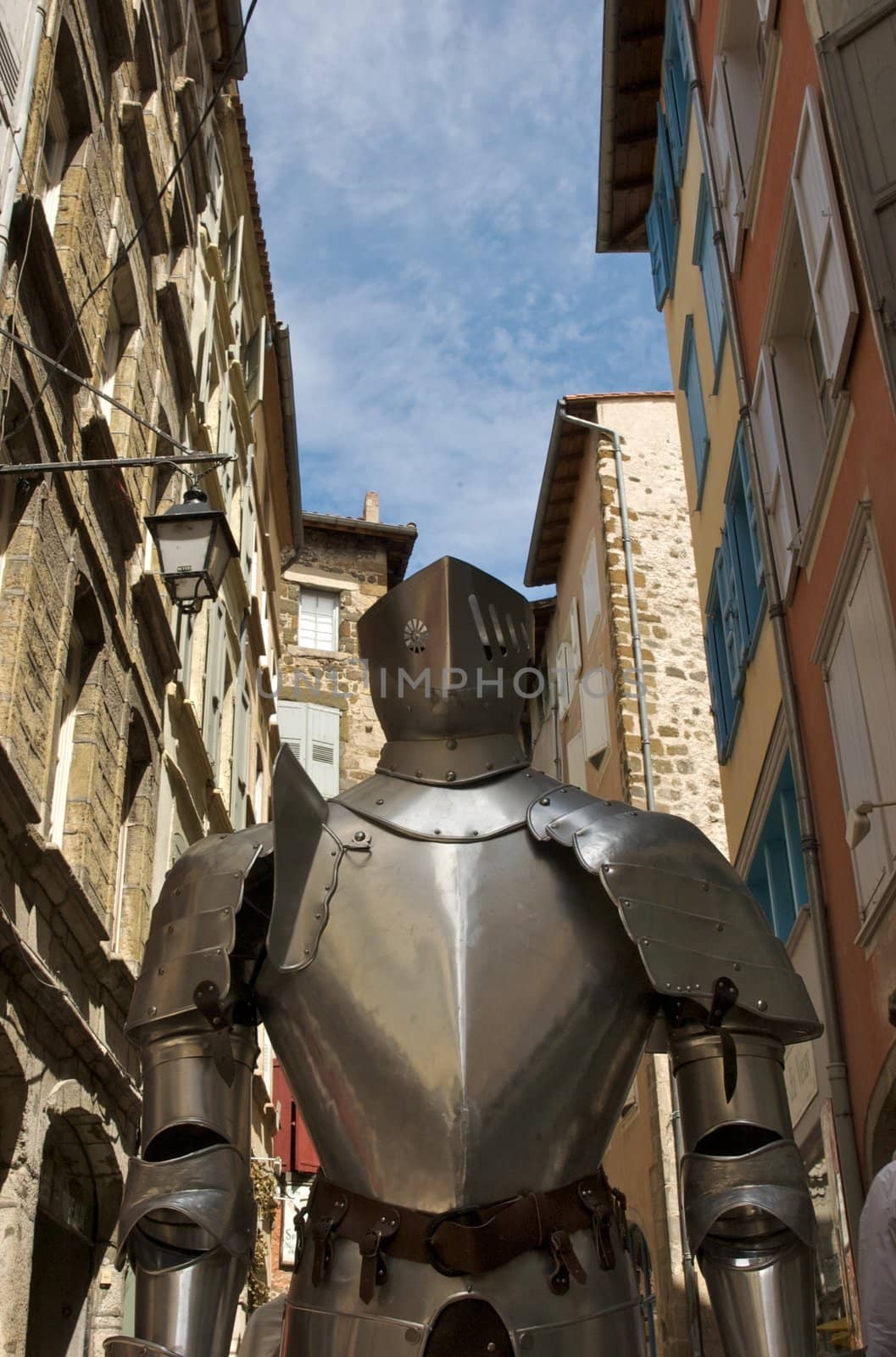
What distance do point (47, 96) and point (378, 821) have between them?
722 cm

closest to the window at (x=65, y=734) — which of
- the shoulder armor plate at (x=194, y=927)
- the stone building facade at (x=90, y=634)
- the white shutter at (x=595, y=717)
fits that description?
the stone building facade at (x=90, y=634)

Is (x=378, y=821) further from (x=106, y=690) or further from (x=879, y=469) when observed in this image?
(x=106, y=690)

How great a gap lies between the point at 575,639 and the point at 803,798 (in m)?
12.2

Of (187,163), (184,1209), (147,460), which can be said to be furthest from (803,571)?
(187,163)

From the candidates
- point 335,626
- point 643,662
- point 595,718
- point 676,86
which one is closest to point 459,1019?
point 676,86

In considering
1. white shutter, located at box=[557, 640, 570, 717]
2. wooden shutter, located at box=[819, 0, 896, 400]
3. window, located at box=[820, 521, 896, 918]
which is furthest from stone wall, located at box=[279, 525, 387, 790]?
wooden shutter, located at box=[819, 0, 896, 400]

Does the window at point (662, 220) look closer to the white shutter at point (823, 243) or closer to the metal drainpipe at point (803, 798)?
the metal drainpipe at point (803, 798)

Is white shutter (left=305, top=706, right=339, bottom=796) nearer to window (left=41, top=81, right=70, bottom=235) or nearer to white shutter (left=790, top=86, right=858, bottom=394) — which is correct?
window (left=41, top=81, right=70, bottom=235)

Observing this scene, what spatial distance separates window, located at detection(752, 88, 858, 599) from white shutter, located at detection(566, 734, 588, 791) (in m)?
10.4

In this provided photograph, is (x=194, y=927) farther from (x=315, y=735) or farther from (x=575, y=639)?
(x=315, y=735)

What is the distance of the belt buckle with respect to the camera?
272 cm

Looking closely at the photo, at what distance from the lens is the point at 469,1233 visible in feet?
8.98

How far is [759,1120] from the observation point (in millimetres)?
2916

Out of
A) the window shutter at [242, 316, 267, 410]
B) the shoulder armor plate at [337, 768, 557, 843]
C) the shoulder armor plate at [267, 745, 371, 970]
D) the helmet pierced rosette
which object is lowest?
the shoulder armor plate at [267, 745, 371, 970]
